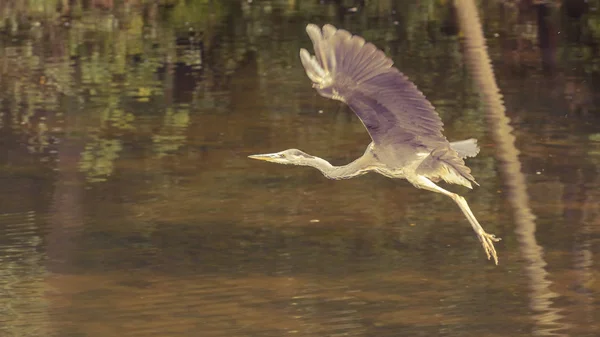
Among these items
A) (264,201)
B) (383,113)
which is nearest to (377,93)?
(383,113)

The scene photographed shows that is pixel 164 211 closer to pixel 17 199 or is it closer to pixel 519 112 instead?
pixel 17 199

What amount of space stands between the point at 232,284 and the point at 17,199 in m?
3.04

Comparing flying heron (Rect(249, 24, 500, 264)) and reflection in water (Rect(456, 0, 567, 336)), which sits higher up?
flying heron (Rect(249, 24, 500, 264))

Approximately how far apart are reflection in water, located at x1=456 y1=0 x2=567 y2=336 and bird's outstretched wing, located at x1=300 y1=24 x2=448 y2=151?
1.42 metres

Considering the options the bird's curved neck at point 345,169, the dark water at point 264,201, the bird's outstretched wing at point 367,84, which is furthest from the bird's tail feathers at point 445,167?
the dark water at point 264,201

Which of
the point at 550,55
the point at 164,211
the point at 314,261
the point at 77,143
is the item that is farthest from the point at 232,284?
the point at 550,55

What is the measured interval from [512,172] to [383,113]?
4815 mm

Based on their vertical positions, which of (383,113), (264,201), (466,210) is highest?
(383,113)

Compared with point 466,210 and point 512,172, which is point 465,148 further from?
point 512,172

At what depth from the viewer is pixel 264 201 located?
39.2 feet

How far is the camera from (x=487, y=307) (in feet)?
30.0

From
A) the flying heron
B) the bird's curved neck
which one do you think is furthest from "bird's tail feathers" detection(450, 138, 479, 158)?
the bird's curved neck

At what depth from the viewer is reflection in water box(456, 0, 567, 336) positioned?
9172 millimetres

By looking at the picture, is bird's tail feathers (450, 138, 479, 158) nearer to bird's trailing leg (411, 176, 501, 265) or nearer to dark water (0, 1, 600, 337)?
bird's trailing leg (411, 176, 501, 265)
